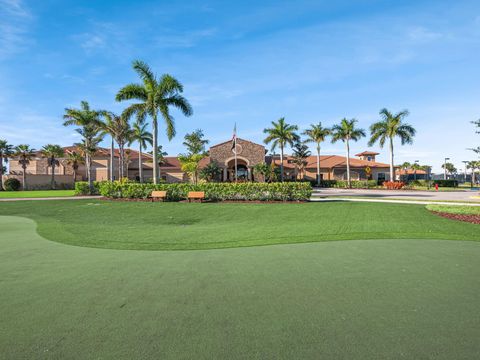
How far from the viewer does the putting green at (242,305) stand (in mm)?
3188

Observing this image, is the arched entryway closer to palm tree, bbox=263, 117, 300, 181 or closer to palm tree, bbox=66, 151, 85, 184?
palm tree, bbox=263, 117, 300, 181

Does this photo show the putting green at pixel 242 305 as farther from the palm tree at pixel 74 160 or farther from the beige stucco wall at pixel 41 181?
the beige stucco wall at pixel 41 181

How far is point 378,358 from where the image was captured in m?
2.97

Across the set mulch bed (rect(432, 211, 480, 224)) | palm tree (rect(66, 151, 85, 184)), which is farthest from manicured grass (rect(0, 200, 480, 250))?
palm tree (rect(66, 151, 85, 184))

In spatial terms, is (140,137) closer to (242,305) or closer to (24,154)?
(24,154)

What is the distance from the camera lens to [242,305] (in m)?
4.26

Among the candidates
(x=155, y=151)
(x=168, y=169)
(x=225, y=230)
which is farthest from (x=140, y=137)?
(x=225, y=230)

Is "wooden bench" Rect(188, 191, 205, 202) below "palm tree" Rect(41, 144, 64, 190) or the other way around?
below

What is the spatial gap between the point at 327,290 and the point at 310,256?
2168 millimetres

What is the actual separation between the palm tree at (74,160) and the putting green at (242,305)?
49.3 meters

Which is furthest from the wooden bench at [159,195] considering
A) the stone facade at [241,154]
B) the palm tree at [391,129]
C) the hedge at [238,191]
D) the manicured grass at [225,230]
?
the palm tree at [391,129]

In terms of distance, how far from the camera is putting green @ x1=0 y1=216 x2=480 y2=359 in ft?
10.5

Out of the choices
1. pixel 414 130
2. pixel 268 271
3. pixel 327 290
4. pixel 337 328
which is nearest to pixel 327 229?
pixel 268 271

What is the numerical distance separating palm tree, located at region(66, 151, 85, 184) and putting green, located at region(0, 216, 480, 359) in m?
49.3
